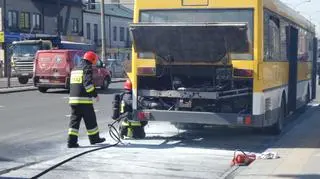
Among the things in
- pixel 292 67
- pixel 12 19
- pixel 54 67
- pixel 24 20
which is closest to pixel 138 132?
pixel 292 67

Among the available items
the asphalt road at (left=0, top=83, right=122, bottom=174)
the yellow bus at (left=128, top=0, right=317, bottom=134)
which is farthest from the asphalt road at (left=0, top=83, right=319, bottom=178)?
the yellow bus at (left=128, top=0, right=317, bottom=134)

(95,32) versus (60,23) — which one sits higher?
(60,23)

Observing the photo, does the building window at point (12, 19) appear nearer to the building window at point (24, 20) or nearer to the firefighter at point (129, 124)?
the building window at point (24, 20)

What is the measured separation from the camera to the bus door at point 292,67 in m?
15.9

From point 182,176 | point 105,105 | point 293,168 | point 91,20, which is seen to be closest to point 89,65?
point 182,176

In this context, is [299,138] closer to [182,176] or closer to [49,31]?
[182,176]

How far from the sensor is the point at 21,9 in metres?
57.9

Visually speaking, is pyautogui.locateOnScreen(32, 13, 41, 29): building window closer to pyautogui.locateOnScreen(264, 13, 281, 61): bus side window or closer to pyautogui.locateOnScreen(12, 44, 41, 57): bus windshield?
pyautogui.locateOnScreen(12, 44, 41, 57): bus windshield

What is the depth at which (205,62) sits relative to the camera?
469 inches

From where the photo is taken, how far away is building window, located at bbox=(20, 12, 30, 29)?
58.0 meters

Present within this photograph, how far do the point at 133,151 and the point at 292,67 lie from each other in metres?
6.63

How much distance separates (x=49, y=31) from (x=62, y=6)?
404cm

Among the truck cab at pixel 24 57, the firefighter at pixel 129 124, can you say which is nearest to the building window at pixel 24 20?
the truck cab at pixel 24 57

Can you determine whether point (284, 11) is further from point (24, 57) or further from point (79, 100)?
point (24, 57)
